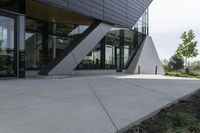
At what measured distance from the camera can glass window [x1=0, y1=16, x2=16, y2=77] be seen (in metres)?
12.6

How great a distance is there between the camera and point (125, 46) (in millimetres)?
25859

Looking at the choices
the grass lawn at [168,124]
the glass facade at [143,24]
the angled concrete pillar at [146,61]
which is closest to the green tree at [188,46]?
the angled concrete pillar at [146,61]

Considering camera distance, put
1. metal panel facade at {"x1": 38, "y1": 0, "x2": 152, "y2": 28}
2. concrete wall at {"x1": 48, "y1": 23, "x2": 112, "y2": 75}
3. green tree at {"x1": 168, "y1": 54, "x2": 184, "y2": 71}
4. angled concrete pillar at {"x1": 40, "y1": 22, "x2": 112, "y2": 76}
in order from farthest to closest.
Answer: green tree at {"x1": 168, "y1": 54, "x2": 184, "y2": 71} → metal panel facade at {"x1": 38, "y1": 0, "x2": 152, "y2": 28} → concrete wall at {"x1": 48, "y1": 23, "x2": 112, "y2": 75} → angled concrete pillar at {"x1": 40, "y1": 22, "x2": 112, "y2": 76}

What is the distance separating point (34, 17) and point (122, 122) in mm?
15070

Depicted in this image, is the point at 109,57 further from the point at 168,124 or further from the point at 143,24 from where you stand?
the point at 168,124

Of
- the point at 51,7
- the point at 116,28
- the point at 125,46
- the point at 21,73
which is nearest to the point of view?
the point at 21,73

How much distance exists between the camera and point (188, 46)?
37219 mm

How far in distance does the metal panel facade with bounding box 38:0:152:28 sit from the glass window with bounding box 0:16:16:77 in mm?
2526

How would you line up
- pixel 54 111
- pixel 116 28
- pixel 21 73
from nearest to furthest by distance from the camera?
pixel 54 111
pixel 21 73
pixel 116 28

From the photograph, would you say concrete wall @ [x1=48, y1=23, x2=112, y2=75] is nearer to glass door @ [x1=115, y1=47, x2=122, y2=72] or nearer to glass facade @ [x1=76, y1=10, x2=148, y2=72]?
glass facade @ [x1=76, y1=10, x2=148, y2=72]

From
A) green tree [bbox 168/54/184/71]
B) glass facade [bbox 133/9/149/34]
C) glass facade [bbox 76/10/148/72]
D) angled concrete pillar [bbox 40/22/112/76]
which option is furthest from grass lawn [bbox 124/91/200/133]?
green tree [bbox 168/54/184/71]

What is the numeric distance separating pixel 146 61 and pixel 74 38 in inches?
437

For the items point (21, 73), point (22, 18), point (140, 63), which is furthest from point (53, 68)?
point (140, 63)

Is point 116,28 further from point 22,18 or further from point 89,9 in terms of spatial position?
point 22,18
